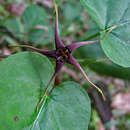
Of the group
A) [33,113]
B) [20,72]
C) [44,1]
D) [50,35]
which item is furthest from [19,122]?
[44,1]

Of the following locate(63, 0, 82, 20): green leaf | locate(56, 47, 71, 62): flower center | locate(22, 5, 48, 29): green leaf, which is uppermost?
locate(56, 47, 71, 62): flower center

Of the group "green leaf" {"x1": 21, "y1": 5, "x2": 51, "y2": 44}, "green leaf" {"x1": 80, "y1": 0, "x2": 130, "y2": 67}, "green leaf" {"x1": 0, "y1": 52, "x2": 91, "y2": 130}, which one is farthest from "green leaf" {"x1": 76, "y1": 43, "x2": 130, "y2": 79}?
"green leaf" {"x1": 0, "y1": 52, "x2": 91, "y2": 130}

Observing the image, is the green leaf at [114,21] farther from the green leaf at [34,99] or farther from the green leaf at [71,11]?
the green leaf at [71,11]

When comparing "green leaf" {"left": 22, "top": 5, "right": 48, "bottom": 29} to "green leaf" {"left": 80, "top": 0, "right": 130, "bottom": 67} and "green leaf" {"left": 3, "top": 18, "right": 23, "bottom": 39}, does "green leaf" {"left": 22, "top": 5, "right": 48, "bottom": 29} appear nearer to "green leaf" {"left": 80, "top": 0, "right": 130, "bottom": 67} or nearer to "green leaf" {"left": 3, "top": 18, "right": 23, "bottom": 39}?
"green leaf" {"left": 3, "top": 18, "right": 23, "bottom": 39}

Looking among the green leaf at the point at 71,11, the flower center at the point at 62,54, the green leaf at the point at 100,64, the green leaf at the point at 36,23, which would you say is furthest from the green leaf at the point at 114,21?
the green leaf at the point at 71,11

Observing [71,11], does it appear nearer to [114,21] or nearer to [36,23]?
[36,23]
